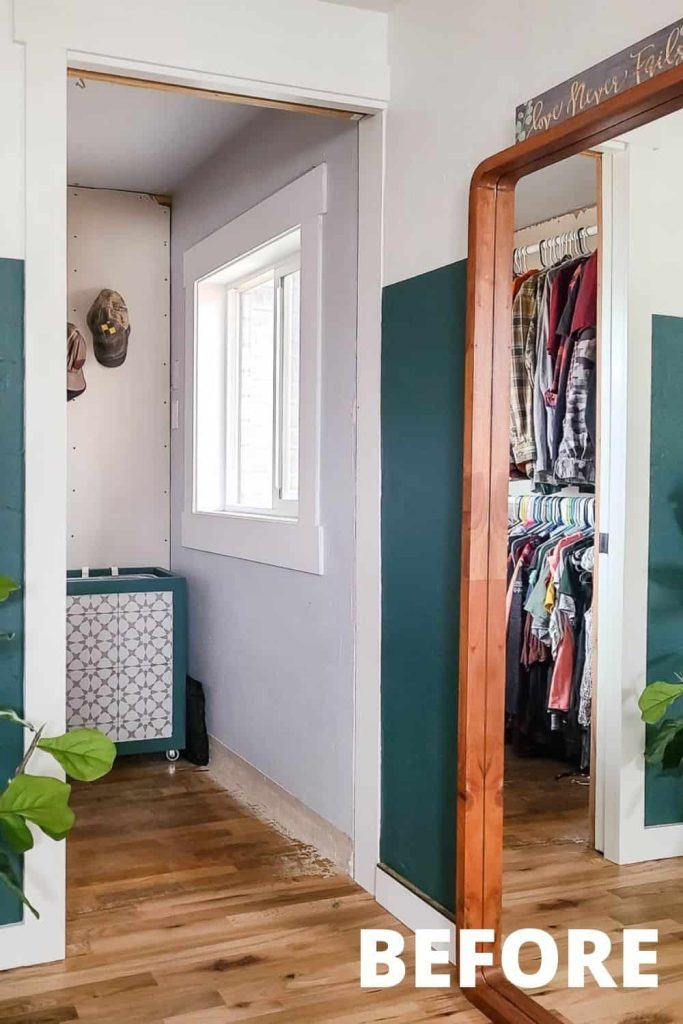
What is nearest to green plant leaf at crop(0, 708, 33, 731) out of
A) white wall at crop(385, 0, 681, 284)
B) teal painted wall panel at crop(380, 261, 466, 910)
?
teal painted wall panel at crop(380, 261, 466, 910)

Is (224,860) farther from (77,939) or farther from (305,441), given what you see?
(305,441)

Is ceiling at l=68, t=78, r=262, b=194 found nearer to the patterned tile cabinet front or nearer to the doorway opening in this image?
the doorway opening

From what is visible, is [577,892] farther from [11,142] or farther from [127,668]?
[127,668]

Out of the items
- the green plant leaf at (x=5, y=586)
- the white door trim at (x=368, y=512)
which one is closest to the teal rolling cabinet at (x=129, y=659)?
the white door trim at (x=368, y=512)

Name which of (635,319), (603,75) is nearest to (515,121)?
(603,75)

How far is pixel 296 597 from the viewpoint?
351cm

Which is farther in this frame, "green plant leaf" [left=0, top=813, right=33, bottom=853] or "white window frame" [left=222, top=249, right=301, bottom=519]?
"white window frame" [left=222, top=249, right=301, bottom=519]

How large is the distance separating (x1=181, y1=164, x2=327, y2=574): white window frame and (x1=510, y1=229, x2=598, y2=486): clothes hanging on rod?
112 cm

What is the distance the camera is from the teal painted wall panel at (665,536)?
1.86 meters

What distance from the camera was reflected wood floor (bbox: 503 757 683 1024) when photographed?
187 cm

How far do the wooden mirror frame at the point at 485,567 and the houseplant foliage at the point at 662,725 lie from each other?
48 centimetres

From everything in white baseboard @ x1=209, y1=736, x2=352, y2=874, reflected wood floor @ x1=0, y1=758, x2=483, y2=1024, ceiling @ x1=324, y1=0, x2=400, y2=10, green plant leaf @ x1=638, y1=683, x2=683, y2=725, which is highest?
ceiling @ x1=324, y1=0, x2=400, y2=10

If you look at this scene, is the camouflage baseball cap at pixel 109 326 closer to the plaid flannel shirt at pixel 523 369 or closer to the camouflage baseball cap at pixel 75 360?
the camouflage baseball cap at pixel 75 360

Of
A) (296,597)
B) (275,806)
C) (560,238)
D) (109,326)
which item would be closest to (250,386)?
(109,326)
